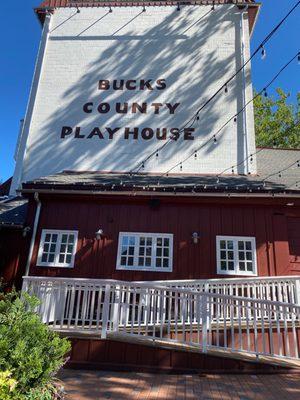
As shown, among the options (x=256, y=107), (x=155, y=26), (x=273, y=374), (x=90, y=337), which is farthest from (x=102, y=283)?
(x=256, y=107)

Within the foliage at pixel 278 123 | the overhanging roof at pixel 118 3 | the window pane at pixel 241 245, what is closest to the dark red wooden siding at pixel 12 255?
the window pane at pixel 241 245

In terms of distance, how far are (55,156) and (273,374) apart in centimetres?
955

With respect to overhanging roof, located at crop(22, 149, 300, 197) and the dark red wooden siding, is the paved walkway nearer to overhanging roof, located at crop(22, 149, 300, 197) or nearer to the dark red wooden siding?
the dark red wooden siding

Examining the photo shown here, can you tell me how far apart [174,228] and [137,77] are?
22.7 ft

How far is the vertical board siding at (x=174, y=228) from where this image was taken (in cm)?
813

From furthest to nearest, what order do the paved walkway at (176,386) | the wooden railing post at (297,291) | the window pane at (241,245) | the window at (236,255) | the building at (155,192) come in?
the window pane at (241,245) → the window at (236,255) → the wooden railing post at (297,291) → the building at (155,192) → the paved walkway at (176,386)

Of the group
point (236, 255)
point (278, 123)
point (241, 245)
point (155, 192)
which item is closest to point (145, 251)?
point (155, 192)

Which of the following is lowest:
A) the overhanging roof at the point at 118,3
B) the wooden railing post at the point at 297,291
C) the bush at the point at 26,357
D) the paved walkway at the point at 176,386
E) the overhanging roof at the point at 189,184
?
the paved walkway at the point at 176,386

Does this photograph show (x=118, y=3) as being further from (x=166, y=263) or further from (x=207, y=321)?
(x=207, y=321)

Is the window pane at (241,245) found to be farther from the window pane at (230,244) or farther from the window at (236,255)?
the window pane at (230,244)

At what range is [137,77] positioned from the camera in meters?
12.6

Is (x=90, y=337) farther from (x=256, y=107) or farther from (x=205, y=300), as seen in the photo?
(x=256, y=107)

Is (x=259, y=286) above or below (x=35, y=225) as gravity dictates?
below

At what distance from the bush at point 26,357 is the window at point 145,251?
4.35 m
